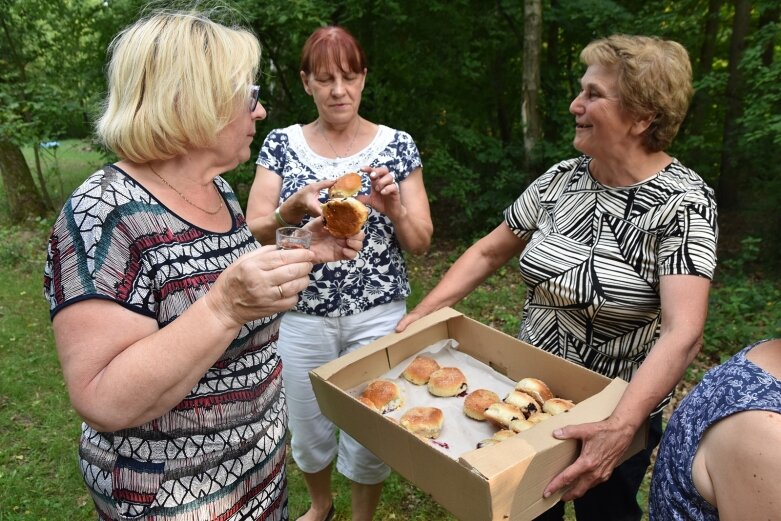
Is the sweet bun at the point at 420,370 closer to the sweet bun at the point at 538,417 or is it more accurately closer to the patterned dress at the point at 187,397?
Answer: the sweet bun at the point at 538,417

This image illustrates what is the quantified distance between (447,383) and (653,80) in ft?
4.37

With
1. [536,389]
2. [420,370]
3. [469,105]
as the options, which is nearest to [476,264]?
[420,370]

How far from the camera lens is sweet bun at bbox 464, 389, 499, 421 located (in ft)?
6.47

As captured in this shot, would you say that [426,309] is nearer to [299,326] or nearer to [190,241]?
[299,326]

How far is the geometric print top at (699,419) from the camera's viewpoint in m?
1.20

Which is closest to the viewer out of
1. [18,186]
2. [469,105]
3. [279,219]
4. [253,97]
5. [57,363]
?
[253,97]

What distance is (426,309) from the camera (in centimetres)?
242

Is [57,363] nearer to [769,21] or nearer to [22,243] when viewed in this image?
[22,243]

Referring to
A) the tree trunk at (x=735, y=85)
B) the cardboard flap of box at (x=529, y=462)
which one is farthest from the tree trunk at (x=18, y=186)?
the tree trunk at (x=735, y=85)

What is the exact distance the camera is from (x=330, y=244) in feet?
6.90

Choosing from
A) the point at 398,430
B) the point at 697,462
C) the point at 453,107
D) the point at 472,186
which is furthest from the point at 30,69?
the point at 697,462

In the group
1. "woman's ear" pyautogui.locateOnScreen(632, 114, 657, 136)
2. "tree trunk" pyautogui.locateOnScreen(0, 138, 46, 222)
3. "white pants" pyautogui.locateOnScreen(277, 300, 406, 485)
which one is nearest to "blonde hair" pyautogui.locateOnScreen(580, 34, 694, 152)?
"woman's ear" pyautogui.locateOnScreen(632, 114, 657, 136)

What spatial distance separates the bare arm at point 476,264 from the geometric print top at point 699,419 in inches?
45.3

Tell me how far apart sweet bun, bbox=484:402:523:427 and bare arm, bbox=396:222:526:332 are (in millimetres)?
657
